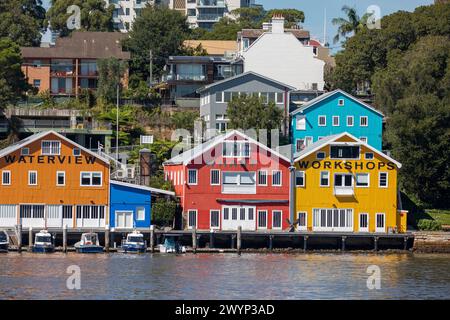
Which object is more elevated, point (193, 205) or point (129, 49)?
point (129, 49)

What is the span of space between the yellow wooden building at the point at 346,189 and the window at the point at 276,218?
3.56 ft

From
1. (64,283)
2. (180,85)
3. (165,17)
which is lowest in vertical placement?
(64,283)

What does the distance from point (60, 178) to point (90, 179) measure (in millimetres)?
1867

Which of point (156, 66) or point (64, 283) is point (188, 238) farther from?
point (156, 66)

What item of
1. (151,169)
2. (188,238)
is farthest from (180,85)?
(188,238)

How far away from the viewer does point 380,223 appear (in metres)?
82.2

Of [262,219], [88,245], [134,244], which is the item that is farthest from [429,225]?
[88,245]

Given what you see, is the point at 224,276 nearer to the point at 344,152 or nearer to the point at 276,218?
the point at 276,218

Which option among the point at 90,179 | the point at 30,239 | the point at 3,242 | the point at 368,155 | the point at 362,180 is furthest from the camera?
the point at 368,155

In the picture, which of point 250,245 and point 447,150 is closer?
point 250,245

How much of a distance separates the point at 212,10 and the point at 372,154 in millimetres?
108959

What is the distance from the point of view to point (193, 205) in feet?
266

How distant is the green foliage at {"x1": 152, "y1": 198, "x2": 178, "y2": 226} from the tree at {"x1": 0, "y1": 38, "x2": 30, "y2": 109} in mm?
28764
